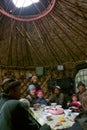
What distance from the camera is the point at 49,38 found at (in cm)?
560

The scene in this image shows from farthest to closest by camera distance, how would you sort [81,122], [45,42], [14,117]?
[45,42] < [14,117] < [81,122]

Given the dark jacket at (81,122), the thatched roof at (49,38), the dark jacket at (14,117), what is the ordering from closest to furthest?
the dark jacket at (81,122), the dark jacket at (14,117), the thatched roof at (49,38)

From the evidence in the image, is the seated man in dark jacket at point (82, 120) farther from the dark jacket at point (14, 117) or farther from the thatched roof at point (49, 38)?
the thatched roof at point (49, 38)

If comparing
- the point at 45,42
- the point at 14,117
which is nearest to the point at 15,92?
the point at 14,117

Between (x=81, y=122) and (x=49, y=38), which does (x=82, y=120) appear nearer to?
(x=81, y=122)

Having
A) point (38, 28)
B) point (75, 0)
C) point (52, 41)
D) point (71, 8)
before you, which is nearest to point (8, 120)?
point (75, 0)

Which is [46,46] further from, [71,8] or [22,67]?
[71,8]

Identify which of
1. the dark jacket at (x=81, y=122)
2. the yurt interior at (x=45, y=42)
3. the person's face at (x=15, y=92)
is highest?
the yurt interior at (x=45, y=42)

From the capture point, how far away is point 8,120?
1.73 metres

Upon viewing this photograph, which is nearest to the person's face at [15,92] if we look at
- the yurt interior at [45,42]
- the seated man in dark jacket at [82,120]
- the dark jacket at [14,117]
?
the dark jacket at [14,117]

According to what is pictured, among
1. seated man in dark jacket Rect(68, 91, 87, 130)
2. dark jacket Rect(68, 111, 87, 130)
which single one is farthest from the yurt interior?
dark jacket Rect(68, 111, 87, 130)

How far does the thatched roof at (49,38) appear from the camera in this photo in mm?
4648

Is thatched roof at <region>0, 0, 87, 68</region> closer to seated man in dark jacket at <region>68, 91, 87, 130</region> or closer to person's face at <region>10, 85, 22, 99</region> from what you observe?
person's face at <region>10, 85, 22, 99</region>

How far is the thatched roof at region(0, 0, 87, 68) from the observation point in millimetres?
4648
